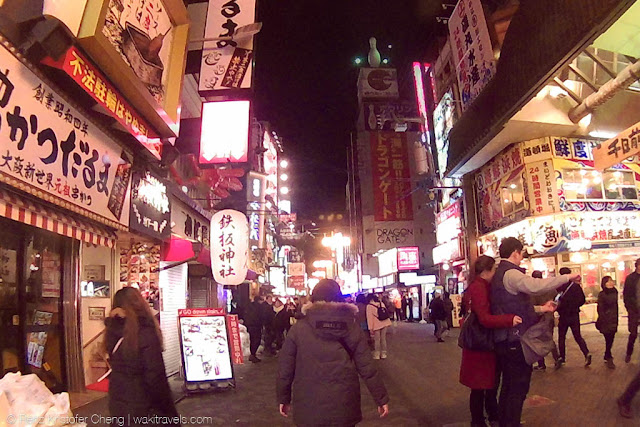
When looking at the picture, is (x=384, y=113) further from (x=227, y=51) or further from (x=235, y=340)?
(x=235, y=340)

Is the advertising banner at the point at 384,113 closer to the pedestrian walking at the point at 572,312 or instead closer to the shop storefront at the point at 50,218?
the pedestrian walking at the point at 572,312

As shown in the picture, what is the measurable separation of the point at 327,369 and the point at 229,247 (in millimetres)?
9377

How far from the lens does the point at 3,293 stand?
702cm

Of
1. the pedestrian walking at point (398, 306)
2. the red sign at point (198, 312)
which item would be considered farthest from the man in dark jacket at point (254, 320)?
the pedestrian walking at point (398, 306)

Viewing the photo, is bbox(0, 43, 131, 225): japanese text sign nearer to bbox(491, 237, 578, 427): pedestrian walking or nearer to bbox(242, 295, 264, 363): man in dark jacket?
bbox(491, 237, 578, 427): pedestrian walking

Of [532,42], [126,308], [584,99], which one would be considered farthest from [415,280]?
[126,308]

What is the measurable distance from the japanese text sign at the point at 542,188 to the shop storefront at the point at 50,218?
12065 millimetres

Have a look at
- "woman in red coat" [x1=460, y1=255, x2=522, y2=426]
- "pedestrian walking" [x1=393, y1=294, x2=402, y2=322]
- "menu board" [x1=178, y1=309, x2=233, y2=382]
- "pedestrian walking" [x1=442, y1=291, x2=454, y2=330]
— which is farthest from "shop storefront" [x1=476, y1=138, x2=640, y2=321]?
"pedestrian walking" [x1=393, y1=294, x2=402, y2=322]

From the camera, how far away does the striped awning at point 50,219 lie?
5.40m

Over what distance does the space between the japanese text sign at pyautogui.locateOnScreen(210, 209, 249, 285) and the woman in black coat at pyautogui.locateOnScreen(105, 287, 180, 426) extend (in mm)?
8468

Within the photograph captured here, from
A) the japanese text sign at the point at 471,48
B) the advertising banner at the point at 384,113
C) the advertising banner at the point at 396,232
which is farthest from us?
the advertising banner at the point at 384,113

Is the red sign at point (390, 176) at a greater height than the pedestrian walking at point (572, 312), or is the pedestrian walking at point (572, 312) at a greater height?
the red sign at point (390, 176)

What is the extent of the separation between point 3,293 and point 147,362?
4.26m

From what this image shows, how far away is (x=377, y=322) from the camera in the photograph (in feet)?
43.8
